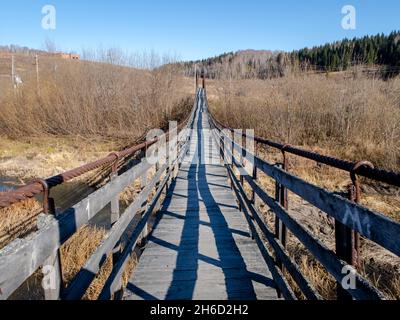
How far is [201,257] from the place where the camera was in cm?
441

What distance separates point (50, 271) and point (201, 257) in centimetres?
275

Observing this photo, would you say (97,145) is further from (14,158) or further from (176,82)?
(176,82)

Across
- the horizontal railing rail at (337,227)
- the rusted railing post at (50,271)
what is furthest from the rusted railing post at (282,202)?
the rusted railing post at (50,271)

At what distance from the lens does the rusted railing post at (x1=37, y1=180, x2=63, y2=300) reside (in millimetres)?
1852

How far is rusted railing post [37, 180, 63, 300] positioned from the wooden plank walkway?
167cm

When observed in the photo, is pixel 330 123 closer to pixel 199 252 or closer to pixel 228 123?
pixel 228 123

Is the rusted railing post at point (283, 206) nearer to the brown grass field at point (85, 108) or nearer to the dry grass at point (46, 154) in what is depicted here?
the dry grass at point (46, 154)

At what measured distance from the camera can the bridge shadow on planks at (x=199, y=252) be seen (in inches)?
140

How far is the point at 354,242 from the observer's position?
1.95 meters

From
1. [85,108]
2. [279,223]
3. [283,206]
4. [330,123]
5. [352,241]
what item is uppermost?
[85,108]

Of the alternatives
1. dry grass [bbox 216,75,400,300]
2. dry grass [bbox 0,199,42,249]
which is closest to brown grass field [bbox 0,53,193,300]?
dry grass [bbox 216,75,400,300]

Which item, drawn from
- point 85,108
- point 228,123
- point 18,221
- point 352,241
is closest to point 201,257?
point 352,241
